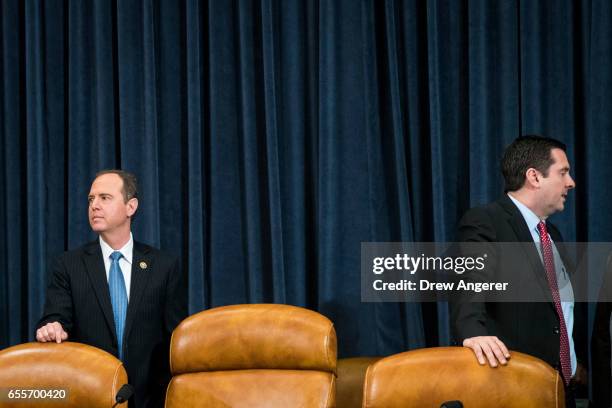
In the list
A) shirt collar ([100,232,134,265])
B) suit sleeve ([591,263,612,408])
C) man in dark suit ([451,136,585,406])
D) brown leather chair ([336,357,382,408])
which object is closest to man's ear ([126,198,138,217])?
Result: shirt collar ([100,232,134,265])

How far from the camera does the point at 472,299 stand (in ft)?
8.35

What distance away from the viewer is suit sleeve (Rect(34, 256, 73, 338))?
304 cm

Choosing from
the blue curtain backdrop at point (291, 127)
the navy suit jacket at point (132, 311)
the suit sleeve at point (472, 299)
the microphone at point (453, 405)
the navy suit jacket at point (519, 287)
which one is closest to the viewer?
the microphone at point (453, 405)

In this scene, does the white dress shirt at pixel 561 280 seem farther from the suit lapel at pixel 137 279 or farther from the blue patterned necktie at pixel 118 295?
the blue patterned necktie at pixel 118 295

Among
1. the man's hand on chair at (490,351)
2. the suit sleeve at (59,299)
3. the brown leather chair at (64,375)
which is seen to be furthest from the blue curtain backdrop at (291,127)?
the man's hand on chair at (490,351)

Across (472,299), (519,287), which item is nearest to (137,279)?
(472,299)

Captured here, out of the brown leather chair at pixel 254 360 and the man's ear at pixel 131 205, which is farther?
the man's ear at pixel 131 205

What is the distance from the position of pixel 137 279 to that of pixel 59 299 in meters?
0.31

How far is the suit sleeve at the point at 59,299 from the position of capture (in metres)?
3.04

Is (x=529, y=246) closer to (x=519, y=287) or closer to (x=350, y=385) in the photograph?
(x=519, y=287)

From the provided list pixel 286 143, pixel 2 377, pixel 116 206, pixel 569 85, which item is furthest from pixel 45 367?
pixel 569 85

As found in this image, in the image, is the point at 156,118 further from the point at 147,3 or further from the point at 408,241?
the point at 408,241

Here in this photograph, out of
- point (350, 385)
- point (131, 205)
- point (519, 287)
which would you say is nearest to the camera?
point (519, 287)

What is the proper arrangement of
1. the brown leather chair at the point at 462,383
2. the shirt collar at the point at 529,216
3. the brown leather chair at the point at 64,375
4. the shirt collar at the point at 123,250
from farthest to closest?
the shirt collar at the point at 123,250
the shirt collar at the point at 529,216
the brown leather chair at the point at 64,375
the brown leather chair at the point at 462,383
